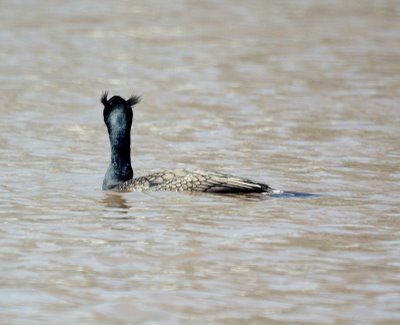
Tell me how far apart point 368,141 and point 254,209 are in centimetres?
457

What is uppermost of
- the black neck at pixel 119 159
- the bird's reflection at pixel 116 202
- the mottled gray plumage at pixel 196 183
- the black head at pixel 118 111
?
the black head at pixel 118 111

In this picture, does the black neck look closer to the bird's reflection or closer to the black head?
the black head

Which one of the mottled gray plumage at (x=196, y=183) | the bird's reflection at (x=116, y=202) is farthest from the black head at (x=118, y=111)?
the bird's reflection at (x=116, y=202)

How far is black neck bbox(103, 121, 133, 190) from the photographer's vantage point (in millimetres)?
12875

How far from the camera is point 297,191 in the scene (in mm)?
12836

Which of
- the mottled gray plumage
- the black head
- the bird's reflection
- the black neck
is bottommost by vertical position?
the bird's reflection

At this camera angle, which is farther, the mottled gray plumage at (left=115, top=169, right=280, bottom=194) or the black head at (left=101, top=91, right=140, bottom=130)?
the black head at (left=101, top=91, right=140, bottom=130)

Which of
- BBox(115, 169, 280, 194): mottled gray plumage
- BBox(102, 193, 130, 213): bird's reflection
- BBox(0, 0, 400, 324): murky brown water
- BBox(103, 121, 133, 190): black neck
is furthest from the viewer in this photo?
BBox(103, 121, 133, 190): black neck

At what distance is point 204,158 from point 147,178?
231cm

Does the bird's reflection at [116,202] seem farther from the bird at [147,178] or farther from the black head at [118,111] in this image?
the black head at [118,111]

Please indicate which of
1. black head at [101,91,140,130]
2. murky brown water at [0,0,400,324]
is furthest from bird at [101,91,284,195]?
murky brown water at [0,0,400,324]

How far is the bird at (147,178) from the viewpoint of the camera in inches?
482

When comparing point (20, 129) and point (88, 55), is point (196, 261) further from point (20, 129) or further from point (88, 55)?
point (88, 55)

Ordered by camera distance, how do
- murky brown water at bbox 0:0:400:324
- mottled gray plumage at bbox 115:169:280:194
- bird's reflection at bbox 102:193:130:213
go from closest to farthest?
murky brown water at bbox 0:0:400:324, bird's reflection at bbox 102:193:130:213, mottled gray plumage at bbox 115:169:280:194
